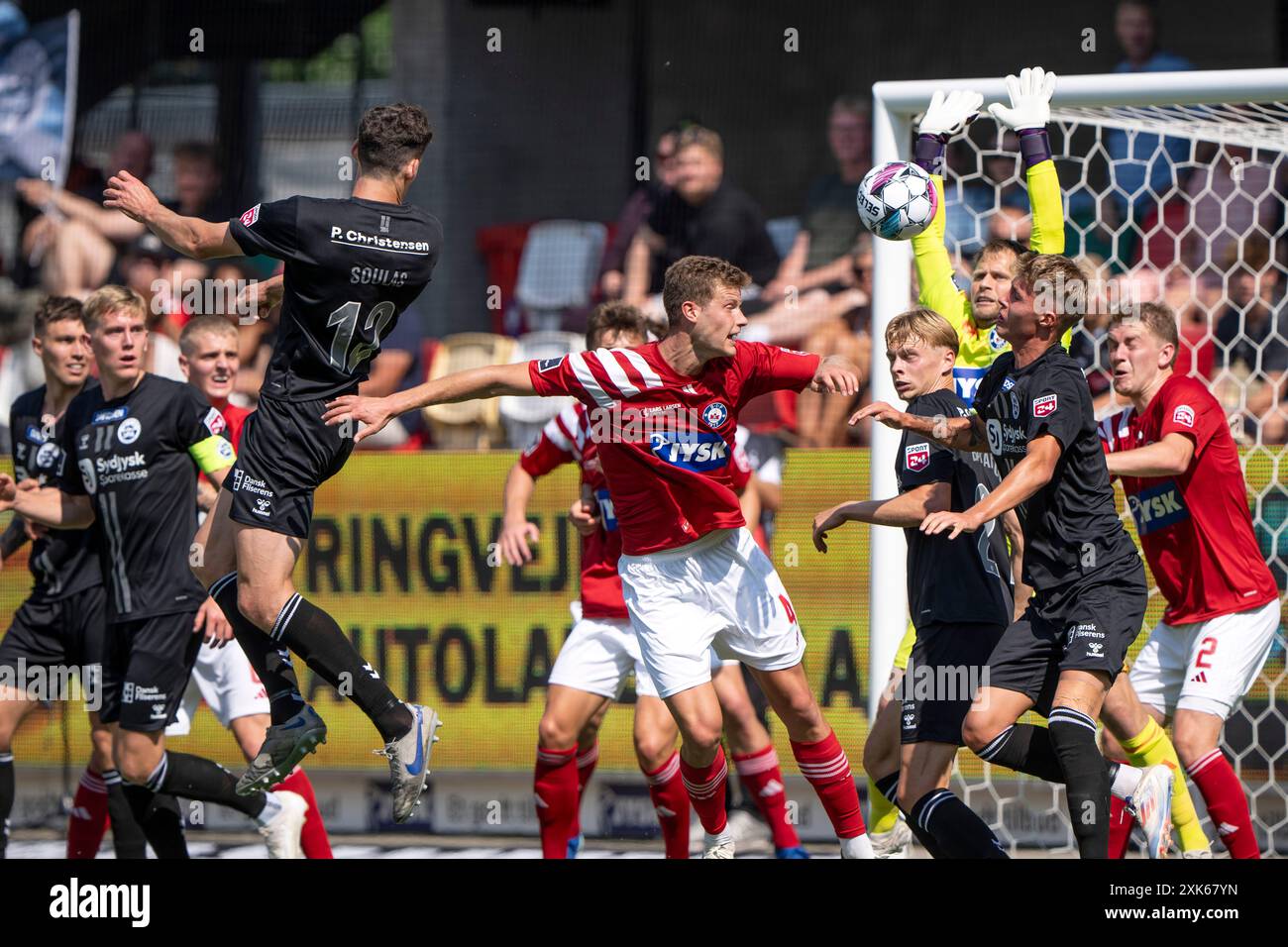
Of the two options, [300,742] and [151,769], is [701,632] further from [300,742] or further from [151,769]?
[151,769]

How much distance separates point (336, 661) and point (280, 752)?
350 millimetres

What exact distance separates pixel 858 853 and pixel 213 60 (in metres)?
7.33

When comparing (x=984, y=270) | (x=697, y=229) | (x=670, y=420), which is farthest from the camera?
(x=697, y=229)

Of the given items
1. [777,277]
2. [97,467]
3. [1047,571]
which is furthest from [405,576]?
[1047,571]

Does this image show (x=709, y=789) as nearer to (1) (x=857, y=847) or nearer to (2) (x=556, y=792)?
(1) (x=857, y=847)

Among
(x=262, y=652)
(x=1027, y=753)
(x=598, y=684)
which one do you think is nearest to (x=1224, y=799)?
(x=1027, y=753)

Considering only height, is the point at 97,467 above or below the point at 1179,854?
above

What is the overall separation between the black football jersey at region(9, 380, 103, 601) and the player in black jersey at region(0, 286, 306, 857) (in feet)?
0.84

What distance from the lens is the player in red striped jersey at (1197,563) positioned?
6.18 meters

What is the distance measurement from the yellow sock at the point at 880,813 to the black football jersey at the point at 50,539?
339 cm

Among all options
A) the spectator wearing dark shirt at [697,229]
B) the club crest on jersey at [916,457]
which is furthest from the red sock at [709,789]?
the spectator wearing dark shirt at [697,229]

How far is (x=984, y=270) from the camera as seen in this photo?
613 cm
